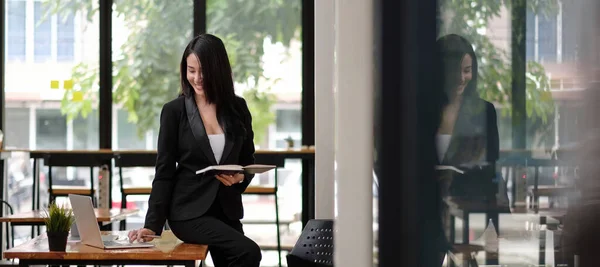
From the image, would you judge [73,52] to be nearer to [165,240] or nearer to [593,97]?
[165,240]

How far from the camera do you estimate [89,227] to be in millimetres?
3463

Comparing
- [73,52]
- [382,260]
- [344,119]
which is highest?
[73,52]

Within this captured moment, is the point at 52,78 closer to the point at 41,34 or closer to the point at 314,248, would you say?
the point at 41,34

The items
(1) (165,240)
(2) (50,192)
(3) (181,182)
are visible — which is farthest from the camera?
(2) (50,192)

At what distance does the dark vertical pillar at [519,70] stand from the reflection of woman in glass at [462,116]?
20 mm

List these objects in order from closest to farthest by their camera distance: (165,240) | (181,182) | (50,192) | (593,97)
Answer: (593,97)
(165,240)
(181,182)
(50,192)

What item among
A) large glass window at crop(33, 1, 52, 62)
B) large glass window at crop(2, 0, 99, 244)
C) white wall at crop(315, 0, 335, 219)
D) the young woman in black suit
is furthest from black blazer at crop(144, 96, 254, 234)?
large glass window at crop(33, 1, 52, 62)

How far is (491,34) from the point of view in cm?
69

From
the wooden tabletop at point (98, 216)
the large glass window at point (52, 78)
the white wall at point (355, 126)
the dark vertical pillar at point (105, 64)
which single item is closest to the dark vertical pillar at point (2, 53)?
the large glass window at point (52, 78)

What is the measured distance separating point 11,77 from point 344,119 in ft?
26.2

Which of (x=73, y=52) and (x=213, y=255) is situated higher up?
(x=73, y=52)

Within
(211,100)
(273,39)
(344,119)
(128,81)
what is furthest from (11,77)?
(344,119)

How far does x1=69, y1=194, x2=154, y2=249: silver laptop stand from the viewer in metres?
3.41

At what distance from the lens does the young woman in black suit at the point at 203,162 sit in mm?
3605
